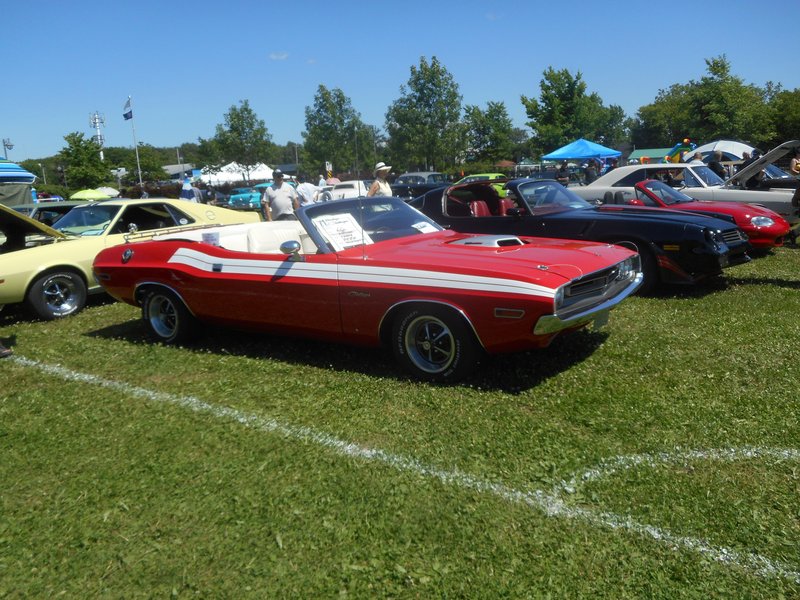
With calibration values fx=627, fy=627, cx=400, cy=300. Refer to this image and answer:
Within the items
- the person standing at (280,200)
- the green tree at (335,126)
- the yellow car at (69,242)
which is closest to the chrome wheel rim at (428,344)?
the yellow car at (69,242)

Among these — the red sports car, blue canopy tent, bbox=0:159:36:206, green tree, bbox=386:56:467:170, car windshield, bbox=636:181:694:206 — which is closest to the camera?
the red sports car

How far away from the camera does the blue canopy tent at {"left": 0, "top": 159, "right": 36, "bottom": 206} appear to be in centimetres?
1528

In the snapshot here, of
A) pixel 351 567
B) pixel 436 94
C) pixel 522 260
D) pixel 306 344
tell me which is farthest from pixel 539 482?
pixel 436 94

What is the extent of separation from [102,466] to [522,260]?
2.92m

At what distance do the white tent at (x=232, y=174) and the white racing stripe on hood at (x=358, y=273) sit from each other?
42.1 meters

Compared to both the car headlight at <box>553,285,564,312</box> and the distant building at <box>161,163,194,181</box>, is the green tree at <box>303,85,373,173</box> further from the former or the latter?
the distant building at <box>161,163,194,181</box>

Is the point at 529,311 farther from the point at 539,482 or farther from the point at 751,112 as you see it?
the point at 751,112

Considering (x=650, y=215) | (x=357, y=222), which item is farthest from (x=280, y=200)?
(x=650, y=215)

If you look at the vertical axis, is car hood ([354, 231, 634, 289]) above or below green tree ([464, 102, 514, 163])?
below

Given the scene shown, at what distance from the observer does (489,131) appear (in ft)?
136

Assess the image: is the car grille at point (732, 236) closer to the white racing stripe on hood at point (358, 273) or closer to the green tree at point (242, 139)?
the white racing stripe on hood at point (358, 273)

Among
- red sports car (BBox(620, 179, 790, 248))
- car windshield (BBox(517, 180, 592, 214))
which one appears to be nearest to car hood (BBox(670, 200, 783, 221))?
red sports car (BBox(620, 179, 790, 248))

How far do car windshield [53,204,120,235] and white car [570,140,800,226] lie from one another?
7480 mm

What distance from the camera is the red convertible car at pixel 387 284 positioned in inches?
162
